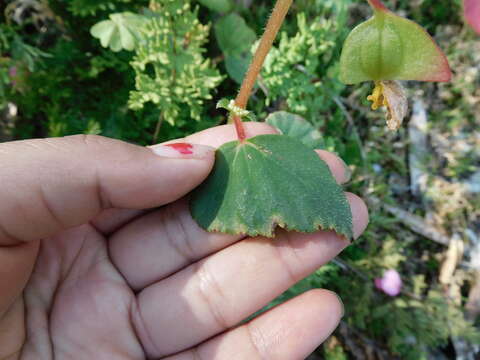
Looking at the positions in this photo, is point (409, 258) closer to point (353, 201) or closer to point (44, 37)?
point (353, 201)

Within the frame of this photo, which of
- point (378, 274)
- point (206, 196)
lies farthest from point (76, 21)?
point (378, 274)

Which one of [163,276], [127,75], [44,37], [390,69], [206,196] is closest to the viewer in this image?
[390,69]

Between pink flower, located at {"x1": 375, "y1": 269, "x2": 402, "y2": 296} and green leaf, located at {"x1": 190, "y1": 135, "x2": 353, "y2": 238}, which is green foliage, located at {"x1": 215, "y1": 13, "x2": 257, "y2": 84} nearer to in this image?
green leaf, located at {"x1": 190, "y1": 135, "x2": 353, "y2": 238}

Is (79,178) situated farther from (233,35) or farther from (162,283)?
(233,35)

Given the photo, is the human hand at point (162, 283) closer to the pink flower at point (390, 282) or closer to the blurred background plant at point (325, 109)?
the blurred background plant at point (325, 109)

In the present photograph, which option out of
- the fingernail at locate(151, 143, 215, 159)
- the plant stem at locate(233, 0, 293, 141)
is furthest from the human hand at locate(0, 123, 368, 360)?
the plant stem at locate(233, 0, 293, 141)

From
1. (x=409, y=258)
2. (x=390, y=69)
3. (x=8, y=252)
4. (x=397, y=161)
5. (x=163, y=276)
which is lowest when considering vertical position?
(x=409, y=258)
